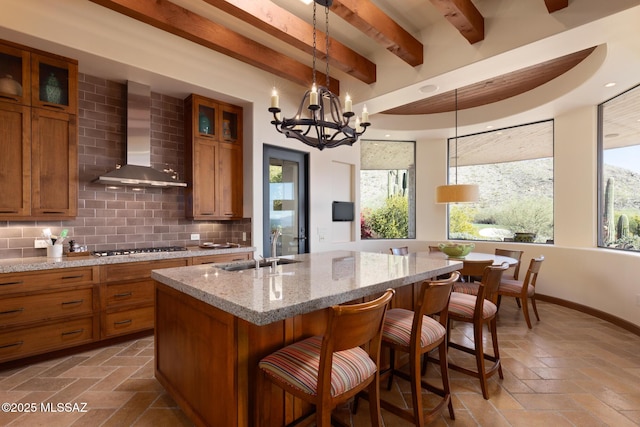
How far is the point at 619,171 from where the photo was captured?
382cm

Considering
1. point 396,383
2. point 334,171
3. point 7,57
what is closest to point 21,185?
point 7,57

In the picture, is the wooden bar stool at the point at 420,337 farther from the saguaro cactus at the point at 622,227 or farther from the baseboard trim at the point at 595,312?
the saguaro cactus at the point at 622,227

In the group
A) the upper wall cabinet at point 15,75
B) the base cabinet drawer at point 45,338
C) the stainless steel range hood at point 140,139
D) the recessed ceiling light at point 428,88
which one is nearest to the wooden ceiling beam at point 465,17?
the recessed ceiling light at point 428,88

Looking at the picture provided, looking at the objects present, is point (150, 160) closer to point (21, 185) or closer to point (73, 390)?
point (21, 185)

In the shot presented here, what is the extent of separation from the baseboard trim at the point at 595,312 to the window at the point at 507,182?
3.07ft

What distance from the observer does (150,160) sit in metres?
3.79

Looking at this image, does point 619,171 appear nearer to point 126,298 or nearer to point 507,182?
point 507,182

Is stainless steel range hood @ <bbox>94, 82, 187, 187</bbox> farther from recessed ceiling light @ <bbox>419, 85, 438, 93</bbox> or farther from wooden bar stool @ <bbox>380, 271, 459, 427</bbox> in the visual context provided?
recessed ceiling light @ <bbox>419, 85, 438, 93</bbox>

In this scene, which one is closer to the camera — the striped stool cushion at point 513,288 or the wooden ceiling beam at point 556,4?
the wooden ceiling beam at point 556,4

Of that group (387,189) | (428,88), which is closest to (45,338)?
(428,88)

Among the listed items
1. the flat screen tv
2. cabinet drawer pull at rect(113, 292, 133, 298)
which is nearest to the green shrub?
the flat screen tv

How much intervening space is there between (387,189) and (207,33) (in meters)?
4.34

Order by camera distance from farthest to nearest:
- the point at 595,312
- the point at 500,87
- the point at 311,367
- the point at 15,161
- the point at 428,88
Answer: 1. the point at 500,87
2. the point at 595,312
3. the point at 428,88
4. the point at 15,161
5. the point at 311,367

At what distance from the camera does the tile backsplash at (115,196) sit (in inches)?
128
